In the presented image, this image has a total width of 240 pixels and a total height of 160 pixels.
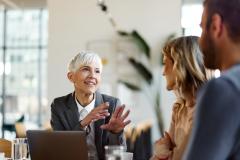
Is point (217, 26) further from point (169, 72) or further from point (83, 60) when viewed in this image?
point (83, 60)

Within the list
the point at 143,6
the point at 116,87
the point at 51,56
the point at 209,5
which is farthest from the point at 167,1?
the point at 209,5

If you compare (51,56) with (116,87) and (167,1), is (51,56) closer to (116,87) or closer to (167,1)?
(116,87)

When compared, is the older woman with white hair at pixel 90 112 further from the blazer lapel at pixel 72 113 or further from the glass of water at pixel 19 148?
the glass of water at pixel 19 148

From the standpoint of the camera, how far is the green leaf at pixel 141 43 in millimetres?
6758

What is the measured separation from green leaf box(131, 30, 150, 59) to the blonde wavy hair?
4887mm

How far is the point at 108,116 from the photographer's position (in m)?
2.55

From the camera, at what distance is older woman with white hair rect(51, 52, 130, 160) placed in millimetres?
2364

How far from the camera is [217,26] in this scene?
959 mm

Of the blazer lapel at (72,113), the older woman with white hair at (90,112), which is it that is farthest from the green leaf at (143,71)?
the blazer lapel at (72,113)

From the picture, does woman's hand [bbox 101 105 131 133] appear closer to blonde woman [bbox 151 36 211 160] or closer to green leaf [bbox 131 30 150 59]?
blonde woman [bbox 151 36 211 160]

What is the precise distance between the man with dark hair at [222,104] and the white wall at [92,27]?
5.86m

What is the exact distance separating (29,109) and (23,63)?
3.58ft

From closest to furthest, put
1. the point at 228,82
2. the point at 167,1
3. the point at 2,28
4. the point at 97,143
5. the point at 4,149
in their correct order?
the point at 228,82 → the point at 97,143 → the point at 4,149 → the point at 167,1 → the point at 2,28

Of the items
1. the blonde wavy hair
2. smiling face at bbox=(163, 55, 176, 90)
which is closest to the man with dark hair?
the blonde wavy hair
